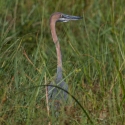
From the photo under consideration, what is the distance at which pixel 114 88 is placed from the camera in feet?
15.9

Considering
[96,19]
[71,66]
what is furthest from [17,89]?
[96,19]

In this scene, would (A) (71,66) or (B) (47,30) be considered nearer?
(A) (71,66)

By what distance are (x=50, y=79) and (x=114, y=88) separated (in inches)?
21.7

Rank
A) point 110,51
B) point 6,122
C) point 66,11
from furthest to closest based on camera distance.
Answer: point 66,11 < point 110,51 < point 6,122

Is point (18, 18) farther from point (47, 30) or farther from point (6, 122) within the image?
point (6, 122)

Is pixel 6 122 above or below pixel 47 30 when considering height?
below

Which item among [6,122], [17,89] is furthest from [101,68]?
[6,122]

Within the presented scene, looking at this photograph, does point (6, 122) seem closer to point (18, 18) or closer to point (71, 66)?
point (71, 66)

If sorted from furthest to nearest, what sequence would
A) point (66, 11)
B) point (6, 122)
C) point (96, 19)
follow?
point (66, 11) < point (96, 19) < point (6, 122)

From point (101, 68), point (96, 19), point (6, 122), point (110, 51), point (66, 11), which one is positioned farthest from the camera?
point (66, 11)

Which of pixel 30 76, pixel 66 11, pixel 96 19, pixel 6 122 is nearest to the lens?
pixel 6 122

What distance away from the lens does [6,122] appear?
427 centimetres

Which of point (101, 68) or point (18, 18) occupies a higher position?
point (18, 18)

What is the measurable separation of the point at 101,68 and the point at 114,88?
0.54 m
